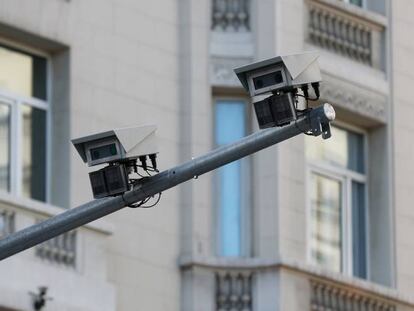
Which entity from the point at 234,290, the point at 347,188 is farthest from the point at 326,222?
the point at 234,290

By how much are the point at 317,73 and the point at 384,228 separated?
595 inches

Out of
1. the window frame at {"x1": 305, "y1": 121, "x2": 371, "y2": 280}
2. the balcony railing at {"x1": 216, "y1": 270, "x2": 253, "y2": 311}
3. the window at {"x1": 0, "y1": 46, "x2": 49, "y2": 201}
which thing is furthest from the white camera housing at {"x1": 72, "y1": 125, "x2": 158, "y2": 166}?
the window frame at {"x1": 305, "y1": 121, "x2": 371, "y2": 280}

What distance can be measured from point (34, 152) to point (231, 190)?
135 inches

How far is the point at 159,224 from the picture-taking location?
93.7 feet

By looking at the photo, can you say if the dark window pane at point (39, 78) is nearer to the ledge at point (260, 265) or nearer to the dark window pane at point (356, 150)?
the ledge at point (260, 265)

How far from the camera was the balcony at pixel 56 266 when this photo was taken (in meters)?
25.6

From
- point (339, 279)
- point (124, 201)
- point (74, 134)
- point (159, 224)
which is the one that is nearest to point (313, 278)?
point (339, 279)

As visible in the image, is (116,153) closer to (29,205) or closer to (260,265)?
(29,205)

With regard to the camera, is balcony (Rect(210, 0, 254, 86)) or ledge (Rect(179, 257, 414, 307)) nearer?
ledge (Rect(179, 257, 414, 307))

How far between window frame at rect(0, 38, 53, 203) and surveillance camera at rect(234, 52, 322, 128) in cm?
1005

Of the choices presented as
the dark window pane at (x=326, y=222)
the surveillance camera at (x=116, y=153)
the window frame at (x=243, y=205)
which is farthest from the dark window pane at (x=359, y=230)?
the surveillance camera at (x=116, y=153)

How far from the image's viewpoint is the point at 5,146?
27.2 metres

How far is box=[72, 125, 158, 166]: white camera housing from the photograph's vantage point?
17219 mm

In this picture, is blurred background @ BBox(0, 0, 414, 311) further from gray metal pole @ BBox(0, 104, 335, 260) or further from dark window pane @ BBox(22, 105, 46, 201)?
gray metal pole @ BBox(0, 104, 335, 260)
